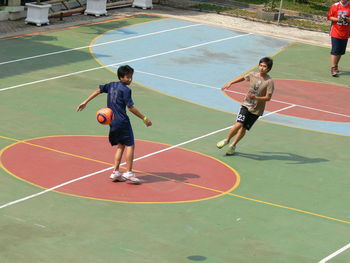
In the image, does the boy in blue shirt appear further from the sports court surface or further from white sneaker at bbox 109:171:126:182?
the sports court surface

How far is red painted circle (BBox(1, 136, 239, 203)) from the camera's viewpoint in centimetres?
1423

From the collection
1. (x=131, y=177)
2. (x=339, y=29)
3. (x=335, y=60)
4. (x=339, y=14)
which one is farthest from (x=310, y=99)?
(x=131, y=177)

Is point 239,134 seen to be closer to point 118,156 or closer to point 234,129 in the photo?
point 234,129

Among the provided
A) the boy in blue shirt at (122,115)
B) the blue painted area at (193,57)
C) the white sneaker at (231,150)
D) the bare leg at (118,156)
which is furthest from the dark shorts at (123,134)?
the blue painted area at (193,57)

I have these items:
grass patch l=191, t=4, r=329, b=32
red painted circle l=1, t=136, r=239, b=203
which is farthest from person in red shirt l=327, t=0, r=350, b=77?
red painted circle l=1, t=136, r=239, b=203

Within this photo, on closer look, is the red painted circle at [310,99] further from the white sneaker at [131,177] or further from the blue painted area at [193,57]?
the white sneaker at [131,177]

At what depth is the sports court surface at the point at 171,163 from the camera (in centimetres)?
1220

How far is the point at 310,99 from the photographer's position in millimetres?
22328

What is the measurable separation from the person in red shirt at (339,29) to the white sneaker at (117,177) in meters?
12.4

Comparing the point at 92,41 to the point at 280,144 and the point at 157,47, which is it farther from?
the point at 280,144

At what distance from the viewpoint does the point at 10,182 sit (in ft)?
46.8

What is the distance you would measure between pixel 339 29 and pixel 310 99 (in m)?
3.88

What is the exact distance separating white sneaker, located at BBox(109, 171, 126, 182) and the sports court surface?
0.16 m

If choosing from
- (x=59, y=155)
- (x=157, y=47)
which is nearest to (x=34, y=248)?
(x=59, y=155)
